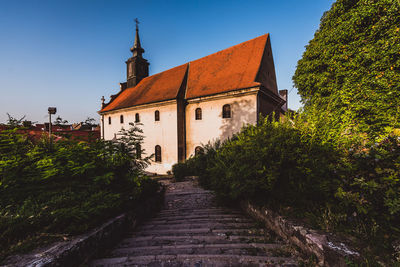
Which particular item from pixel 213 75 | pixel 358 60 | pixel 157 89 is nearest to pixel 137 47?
pixel 157 89

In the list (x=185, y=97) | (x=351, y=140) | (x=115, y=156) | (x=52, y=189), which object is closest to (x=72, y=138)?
(x=115, y=156)

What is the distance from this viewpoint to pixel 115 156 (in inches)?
150

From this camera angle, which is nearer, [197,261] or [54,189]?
[197,261]

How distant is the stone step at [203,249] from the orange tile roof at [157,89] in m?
13.0

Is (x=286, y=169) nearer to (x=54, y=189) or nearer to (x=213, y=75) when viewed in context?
(x=54, y=189)

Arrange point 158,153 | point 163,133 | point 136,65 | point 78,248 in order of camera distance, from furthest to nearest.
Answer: point 136,65 < point 158,153 < point 163,133 < point 78,248

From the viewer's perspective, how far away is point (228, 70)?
14164 millimetres

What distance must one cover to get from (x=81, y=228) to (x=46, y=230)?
40cm

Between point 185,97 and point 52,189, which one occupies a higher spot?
point 185,97

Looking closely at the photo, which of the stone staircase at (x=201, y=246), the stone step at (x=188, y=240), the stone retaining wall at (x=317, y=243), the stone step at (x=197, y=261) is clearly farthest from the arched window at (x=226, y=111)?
the stone step at (x=197, y=261)

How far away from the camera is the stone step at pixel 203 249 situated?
96.3 inches

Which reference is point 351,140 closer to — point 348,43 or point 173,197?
point 173,197

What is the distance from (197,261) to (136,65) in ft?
77.4

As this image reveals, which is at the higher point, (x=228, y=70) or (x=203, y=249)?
(x=228, y=70)
